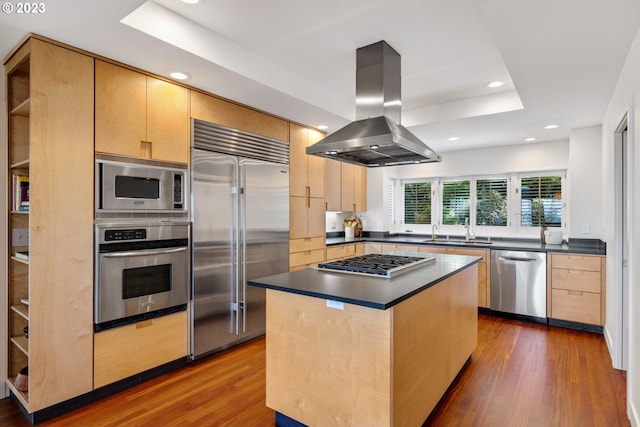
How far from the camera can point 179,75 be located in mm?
2729

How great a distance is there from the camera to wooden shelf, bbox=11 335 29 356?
229cm

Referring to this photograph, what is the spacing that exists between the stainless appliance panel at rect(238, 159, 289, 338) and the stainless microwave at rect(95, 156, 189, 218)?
2.17ft

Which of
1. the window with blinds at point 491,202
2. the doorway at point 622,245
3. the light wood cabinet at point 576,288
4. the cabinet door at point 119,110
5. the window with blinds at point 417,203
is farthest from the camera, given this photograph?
the window with blinds at point 417,203

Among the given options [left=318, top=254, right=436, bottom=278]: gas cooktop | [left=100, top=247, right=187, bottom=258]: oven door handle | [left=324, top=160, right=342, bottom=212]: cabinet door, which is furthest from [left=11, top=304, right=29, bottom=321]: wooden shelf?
[left=324, top=160, right=342, bottom=212]: cabinet door

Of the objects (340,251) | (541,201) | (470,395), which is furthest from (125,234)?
(541,201)

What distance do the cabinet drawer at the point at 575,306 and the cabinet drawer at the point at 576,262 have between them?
0.89ft

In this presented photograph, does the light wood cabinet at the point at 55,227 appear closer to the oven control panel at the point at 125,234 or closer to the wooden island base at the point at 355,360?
the oven control panel at the point at 125,234

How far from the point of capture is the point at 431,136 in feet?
15.0

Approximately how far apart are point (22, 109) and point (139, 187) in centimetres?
87

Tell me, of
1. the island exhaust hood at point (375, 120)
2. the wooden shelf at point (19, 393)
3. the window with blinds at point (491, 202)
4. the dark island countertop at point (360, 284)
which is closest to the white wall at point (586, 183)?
the window with blinds at point (491, 202)

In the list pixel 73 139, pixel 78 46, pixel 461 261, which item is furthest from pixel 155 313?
pixel 461 261

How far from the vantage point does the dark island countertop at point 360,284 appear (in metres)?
1.73

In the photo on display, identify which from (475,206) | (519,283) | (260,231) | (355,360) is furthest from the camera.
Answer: (475,206)

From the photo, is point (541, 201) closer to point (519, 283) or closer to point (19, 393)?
point (519, 283)
